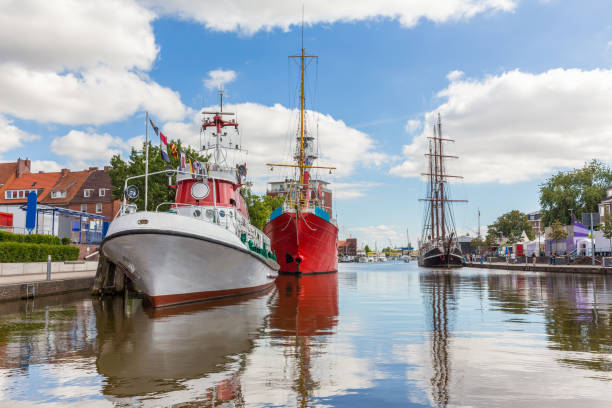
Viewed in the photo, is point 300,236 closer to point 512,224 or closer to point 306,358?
point 306,358

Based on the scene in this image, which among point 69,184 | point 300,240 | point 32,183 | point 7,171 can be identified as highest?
point 7,171

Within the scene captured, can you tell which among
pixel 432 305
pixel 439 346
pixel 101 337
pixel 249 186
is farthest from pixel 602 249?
pixel 101 337

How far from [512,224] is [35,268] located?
96.1m

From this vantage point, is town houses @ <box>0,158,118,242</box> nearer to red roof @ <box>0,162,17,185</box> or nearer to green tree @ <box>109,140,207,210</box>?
red roof @ <box>0,162,17,185</box>

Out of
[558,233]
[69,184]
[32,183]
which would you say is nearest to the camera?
[558,233]

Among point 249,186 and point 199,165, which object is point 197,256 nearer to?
point 199,165

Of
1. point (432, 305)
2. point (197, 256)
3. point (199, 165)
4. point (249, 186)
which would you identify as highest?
point (249, 186)

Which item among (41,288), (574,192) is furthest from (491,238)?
(41,288)

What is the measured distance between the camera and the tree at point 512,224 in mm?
101019

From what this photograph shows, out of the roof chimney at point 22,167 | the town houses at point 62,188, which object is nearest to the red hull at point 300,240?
the town houses at point 62,188

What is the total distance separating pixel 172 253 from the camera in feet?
52.8

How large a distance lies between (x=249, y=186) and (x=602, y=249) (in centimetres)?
4053

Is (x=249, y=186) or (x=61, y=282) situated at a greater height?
(x=249, y=186)

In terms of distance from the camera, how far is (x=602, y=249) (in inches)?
2114
